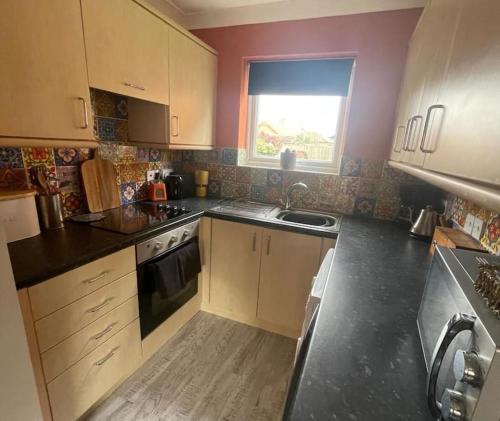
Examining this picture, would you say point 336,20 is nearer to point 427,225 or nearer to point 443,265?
point 427,225

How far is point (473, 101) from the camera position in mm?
552

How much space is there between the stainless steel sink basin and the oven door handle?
4.92ft

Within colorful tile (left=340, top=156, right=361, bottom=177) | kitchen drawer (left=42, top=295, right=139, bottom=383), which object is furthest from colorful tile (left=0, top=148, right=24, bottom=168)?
colorful tile (left=340, top=156, right=361, bottom=177)

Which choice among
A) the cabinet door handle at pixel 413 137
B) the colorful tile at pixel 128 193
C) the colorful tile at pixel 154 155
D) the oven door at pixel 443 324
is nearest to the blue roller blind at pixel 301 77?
the colorful tile at pixel 154 155

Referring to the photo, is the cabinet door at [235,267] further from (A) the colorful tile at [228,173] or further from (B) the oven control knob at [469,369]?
(B) the oven control knob at [469,369]

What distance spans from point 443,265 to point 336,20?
188 centimetres

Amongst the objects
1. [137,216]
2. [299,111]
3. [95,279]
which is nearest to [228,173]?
[299,111]

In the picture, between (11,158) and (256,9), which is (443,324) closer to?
(11,158)

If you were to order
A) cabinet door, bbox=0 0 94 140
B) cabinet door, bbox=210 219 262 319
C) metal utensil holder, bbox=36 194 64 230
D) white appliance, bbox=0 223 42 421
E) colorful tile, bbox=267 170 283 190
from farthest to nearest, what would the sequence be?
colorful tile, bbox=267 170 283 190 → cabinet door, bbox=210 219 262 319 → metal utensil holder, bbox=36 194 64 230 → cabinet door, bbox=0 0 94 140 → white appliance, bbox=0 223 42 421

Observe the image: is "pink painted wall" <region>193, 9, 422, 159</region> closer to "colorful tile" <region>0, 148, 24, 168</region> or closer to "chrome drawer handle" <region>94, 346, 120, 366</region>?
"colorful tile" <region>0, 148, 24, 168</region>

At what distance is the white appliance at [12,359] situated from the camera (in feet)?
2.52

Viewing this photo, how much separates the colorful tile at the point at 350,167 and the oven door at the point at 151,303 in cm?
133

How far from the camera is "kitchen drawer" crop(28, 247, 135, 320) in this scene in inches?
38.2

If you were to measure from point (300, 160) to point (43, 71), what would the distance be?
1.76 m
